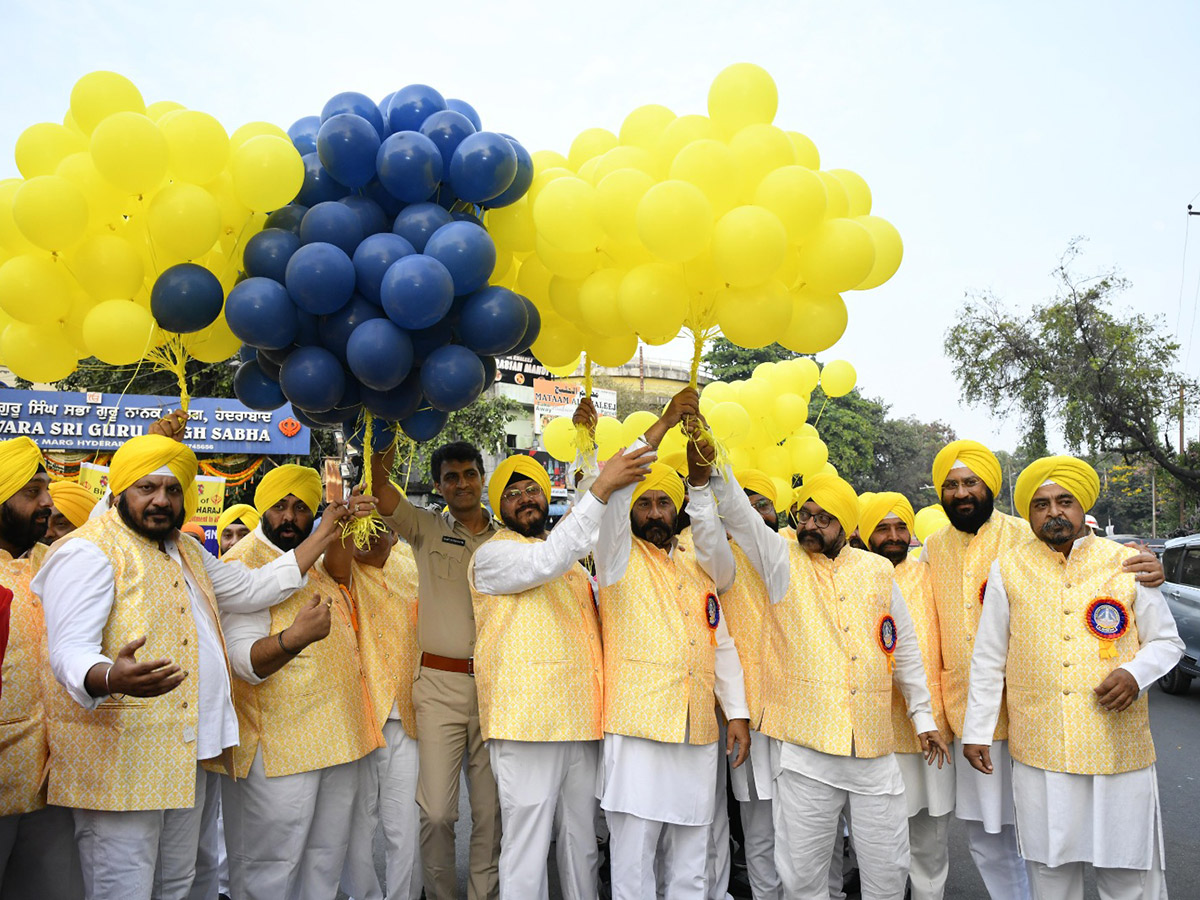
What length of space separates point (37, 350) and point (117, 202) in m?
0.74

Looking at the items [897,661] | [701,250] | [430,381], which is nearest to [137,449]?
[430,381]

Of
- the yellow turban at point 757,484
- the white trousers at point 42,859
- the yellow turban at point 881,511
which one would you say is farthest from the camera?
the yellow turban at point 757,484

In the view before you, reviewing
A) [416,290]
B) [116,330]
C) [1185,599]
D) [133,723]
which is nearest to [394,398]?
[416,290]

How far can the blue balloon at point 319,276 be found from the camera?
320 centimetres

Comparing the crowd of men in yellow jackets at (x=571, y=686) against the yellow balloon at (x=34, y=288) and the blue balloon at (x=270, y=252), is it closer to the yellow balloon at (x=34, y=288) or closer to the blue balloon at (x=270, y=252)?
the yellow balloon at (x=34, y=288)

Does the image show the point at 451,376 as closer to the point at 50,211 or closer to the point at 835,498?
the point at 50,211

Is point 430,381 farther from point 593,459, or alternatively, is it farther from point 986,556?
point 986,556

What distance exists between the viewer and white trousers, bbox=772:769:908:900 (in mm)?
3729

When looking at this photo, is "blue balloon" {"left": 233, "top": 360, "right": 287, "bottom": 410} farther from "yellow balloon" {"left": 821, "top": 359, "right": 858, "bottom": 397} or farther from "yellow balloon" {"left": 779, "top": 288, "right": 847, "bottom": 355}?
"yellow balloon" {"left": 821, "top": 359, "right": 858, "bottom": 397}

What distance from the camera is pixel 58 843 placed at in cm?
339

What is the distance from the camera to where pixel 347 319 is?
3381 millimetres

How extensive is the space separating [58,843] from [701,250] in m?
3.31

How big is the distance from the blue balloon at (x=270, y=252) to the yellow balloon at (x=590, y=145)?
1.27 metres

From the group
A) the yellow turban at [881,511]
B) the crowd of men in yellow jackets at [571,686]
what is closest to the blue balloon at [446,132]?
the crowd of men in yellow jackets at [571,686]
